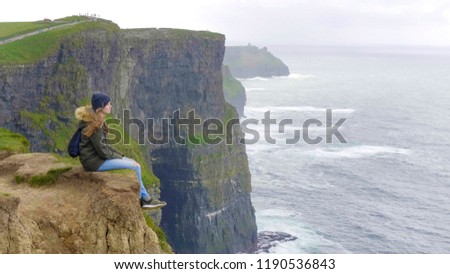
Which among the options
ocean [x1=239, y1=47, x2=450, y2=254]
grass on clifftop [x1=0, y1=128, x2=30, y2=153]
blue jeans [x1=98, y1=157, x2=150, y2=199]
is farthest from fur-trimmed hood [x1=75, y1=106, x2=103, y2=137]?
ocean [x1=239, y1=47, x2=450, y2=254]

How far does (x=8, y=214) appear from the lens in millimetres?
16516

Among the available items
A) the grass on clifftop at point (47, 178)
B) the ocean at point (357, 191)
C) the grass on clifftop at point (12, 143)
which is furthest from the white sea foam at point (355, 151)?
the grass on clifftop at point (47, 178)

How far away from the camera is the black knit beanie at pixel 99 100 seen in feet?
59.5

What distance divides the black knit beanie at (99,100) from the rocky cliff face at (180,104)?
5500cm

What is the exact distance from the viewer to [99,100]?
18.2 meters

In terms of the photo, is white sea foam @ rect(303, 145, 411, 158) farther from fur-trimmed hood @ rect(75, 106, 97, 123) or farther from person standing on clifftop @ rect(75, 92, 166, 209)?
fur-trimmed hood @ rect(75, 106, 97, 123)

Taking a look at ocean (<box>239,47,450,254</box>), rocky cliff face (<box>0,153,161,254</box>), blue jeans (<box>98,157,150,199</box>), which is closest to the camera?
rocky cliff face (<box>0,153,161,254</box>)

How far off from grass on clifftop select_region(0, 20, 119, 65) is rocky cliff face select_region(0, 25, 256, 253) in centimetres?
146

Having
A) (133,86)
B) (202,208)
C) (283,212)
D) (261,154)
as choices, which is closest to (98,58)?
(133,86)

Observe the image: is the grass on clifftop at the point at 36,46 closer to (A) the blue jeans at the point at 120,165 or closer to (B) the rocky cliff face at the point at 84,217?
(B) the rocky cliff face at the point at 84,217

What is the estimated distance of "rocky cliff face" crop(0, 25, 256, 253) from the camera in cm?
7694

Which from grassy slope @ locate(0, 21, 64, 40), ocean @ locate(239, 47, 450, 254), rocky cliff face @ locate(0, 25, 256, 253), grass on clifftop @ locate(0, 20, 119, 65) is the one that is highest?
grassy slope @ locate(0, 21, 64, 40)

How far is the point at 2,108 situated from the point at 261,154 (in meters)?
89.1

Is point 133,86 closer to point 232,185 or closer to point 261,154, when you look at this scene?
point 232,185
